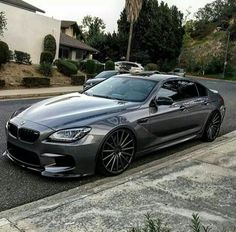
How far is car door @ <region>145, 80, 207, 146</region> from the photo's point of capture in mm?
6637

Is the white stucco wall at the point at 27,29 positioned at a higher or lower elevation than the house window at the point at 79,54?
higher

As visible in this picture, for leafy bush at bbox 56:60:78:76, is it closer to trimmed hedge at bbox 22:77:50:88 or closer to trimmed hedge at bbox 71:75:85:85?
trimmed hedge at bbox 71:75:85:85

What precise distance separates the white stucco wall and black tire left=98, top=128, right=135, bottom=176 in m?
22.2

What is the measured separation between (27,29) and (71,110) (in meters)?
24.1

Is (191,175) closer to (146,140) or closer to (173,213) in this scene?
(146,140)

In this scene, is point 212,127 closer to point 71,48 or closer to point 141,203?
point 141,203

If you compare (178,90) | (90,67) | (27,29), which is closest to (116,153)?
(178,90)

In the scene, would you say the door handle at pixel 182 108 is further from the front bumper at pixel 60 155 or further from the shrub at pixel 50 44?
the shrub at pixel 50 44

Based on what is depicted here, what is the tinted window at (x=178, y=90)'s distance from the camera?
702 cm

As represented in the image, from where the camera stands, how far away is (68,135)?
5.41 m

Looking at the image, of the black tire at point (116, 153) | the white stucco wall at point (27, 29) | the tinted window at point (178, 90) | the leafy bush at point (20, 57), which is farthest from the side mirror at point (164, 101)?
the white stucco wall at point (27, 29)

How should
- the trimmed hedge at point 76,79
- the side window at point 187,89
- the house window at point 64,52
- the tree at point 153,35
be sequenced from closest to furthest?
the side window at point 187,89 < the trimmed hedge at point 76,79 < the house window at point 64,52 < the tree at point 153,35

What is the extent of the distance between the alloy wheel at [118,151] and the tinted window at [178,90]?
1.17m

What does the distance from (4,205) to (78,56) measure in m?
45.2
